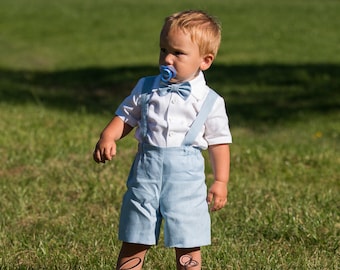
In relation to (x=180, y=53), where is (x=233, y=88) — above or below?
above

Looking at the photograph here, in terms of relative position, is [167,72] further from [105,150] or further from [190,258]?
[190,258]

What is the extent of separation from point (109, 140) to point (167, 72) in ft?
1.42

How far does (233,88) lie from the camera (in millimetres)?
16562

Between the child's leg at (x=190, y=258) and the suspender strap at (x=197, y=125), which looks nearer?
the suspender strap at (x=197, y=125)

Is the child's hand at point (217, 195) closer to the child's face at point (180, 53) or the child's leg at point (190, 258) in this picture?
the child's leg at point (190, 258)

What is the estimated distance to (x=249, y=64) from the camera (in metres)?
19.8

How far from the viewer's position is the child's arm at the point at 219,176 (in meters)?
4.45

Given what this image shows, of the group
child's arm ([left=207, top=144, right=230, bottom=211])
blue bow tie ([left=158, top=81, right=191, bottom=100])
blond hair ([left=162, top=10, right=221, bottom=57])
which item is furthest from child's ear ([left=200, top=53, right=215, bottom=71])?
child's arm ([left=207, top=144, right=230, bottom=211])

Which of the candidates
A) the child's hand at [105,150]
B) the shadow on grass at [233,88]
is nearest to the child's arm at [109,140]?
the child's hand at [105,150]

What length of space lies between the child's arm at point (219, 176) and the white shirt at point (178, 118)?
0.15 feet

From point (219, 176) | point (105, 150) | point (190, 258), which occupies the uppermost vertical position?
point (105, 150)

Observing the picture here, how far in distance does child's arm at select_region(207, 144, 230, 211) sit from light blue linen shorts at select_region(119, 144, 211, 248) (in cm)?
8

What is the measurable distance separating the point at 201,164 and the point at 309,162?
4.38 m

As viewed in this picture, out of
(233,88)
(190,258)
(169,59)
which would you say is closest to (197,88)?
(169,59)
